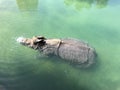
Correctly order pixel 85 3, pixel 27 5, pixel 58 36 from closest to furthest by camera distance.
→ 1. pixel 58 36
2. pixel 27 5
3. pixel 85 3

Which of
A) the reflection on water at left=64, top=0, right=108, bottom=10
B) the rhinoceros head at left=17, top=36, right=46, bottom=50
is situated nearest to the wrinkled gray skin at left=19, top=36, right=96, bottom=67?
the rhinoceros head at left=17, top=36, right=46, bottom=50

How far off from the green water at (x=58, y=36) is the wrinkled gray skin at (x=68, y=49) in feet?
0.72

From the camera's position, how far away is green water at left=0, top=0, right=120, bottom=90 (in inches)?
271

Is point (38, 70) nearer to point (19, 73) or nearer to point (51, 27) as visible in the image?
point (19, 73)

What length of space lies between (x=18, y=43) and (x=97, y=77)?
2770 mm

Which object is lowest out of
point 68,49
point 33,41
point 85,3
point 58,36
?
point 68,49

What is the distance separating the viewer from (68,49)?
739 cm

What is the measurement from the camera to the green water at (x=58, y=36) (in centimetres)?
688

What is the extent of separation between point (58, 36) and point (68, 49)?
125 cm

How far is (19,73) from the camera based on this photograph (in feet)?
22.8

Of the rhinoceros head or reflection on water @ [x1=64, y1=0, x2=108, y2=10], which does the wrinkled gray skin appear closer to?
the rhinoceros head

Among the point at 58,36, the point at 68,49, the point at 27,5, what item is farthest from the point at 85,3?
the point at 68,49

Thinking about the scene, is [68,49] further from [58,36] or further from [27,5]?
[27,5]

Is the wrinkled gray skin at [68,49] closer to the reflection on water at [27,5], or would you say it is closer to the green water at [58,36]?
the green water at [58,36]
